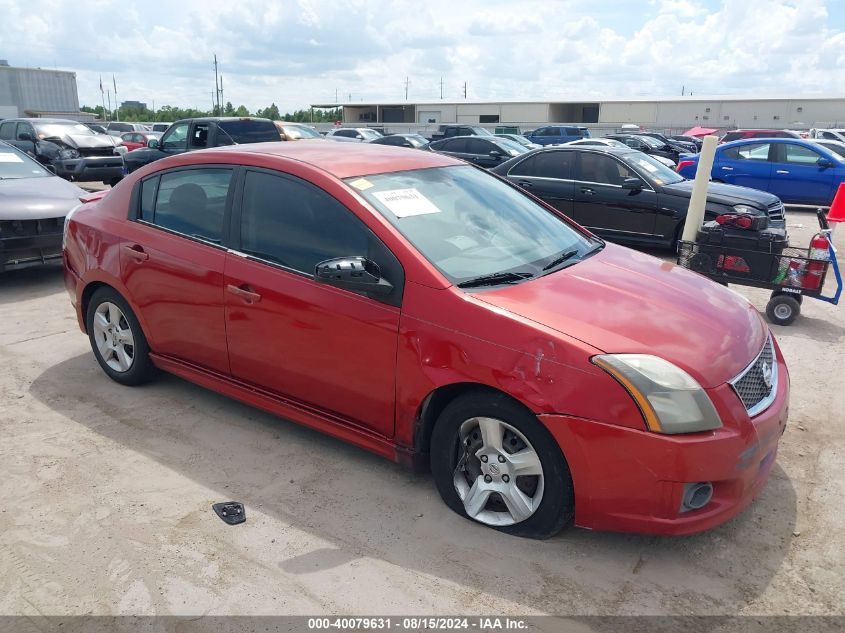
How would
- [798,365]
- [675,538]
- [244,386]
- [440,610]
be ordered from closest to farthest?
1. [440,610]
2. [675,538]
3. [244,386]
4. [798,365]

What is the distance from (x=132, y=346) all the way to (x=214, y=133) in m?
9.58

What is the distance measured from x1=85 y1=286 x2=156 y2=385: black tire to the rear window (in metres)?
8.96

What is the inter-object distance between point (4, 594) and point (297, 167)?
93.7 inches

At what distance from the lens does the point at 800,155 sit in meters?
14.2

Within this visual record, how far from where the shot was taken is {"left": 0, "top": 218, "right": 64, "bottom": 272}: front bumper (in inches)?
283

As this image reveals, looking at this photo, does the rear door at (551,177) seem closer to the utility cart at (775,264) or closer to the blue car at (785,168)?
the utility cart at (775,264)

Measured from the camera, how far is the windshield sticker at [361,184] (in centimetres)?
356

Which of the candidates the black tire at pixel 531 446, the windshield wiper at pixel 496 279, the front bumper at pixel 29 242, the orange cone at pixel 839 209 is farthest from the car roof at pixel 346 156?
the orange cone at pixel 839 209

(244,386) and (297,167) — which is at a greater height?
(297,167)

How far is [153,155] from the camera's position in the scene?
15258mm

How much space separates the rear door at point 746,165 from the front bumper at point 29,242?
12.5 meters

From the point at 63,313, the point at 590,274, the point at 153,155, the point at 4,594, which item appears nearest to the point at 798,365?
the point at 590,274

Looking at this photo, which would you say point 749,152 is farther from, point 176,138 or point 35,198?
point 35,198

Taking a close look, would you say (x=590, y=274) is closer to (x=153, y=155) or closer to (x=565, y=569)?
(x=565, y=569)
